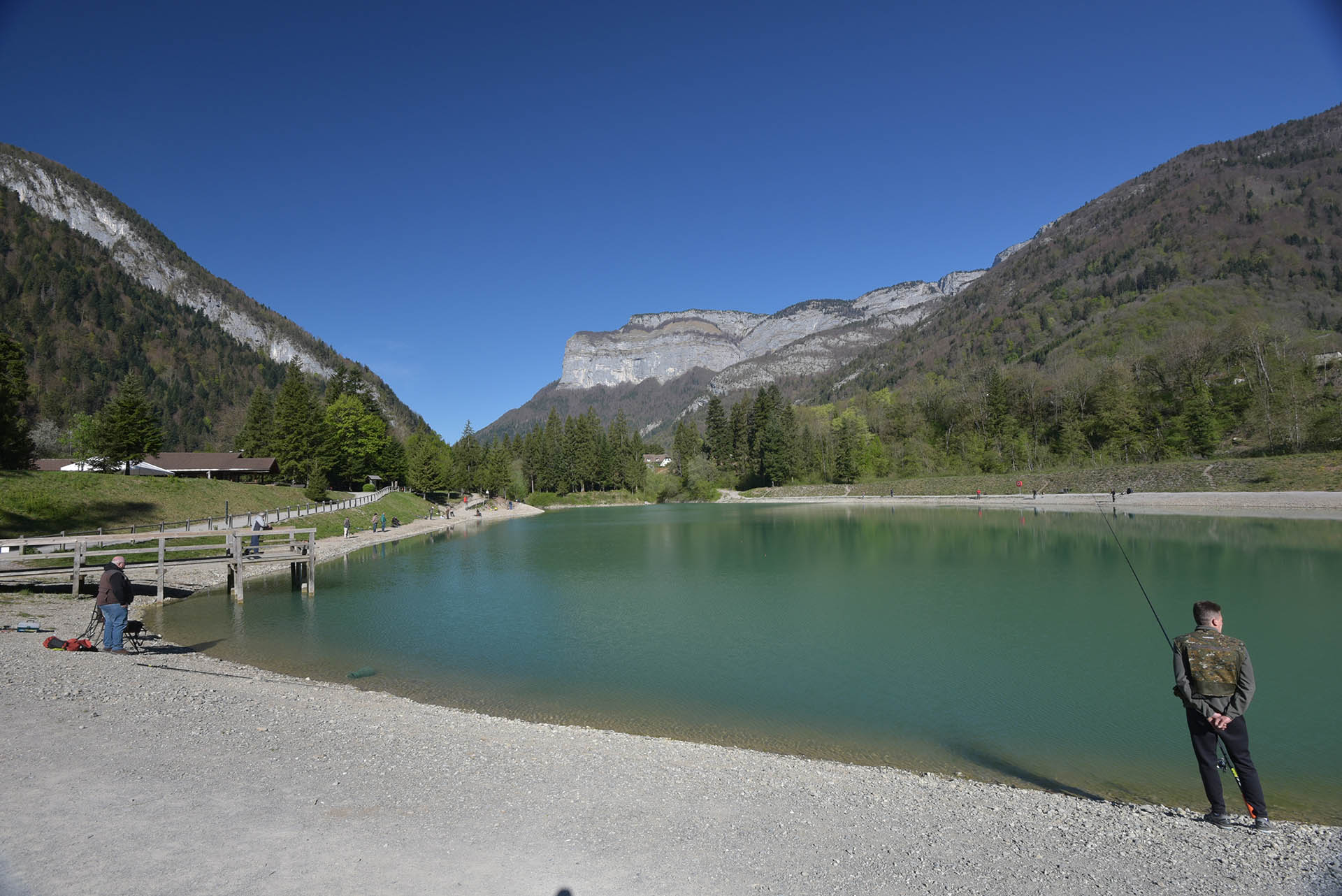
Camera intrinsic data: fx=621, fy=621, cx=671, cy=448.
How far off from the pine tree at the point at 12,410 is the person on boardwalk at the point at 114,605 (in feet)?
95.4

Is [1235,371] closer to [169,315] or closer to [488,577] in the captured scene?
[488,577]

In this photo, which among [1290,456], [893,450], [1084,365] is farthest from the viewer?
[893,450]

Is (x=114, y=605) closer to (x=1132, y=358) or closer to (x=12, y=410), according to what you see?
(x=12, y=410)

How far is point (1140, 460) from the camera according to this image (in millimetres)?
68625

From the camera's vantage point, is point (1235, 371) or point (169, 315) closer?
point (1235, 371)

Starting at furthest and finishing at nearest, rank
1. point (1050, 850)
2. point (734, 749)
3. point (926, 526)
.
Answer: point (926, 526)
point (734, 749)
point (1050, 850)

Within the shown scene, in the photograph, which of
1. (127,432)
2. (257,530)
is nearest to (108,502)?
(257,530)

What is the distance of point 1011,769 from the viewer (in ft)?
27.6

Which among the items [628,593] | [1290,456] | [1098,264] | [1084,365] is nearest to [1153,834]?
[628,593]

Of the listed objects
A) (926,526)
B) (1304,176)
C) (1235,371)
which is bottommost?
(926,526)

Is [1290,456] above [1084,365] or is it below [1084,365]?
below

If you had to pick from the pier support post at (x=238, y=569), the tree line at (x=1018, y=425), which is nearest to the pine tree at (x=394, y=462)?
the tree line at (x=1018, y=425)

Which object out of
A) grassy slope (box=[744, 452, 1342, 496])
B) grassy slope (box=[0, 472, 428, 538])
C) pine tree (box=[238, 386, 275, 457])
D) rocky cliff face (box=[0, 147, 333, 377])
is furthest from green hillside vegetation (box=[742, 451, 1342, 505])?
rocky cliff face (box=[0, 147, 333, 377])

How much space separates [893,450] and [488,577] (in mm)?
74726
